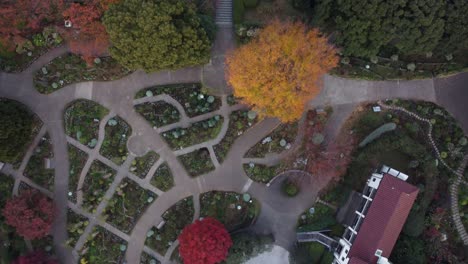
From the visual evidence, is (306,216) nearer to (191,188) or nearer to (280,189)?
(280,189)

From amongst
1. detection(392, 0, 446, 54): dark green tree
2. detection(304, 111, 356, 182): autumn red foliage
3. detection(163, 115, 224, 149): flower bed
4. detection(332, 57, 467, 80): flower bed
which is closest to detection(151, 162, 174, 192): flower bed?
detection(163, 115, 224, 149): flower bed

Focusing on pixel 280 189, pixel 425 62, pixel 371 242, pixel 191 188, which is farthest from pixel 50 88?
pixel 425 62

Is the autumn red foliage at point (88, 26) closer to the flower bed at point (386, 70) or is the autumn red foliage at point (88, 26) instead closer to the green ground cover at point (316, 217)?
the flower bed at point (386, 70)

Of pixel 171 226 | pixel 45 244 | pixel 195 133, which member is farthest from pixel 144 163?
pixel 45 244

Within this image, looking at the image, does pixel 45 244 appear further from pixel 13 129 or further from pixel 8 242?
pixel 13 129

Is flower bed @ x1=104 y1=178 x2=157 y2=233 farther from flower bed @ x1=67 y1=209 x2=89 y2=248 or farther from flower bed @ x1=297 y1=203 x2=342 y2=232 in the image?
flower bed @ x1=297 y1=203 x2=342 y2=232

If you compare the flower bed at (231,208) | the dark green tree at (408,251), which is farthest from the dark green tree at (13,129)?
the dark green tree at (408,251)

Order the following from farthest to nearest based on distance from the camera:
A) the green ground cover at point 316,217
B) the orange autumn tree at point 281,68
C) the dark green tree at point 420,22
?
the green ground cover at point 316,217
the dark green tree at point 420,22
the orange autumn tree at point 281,68
